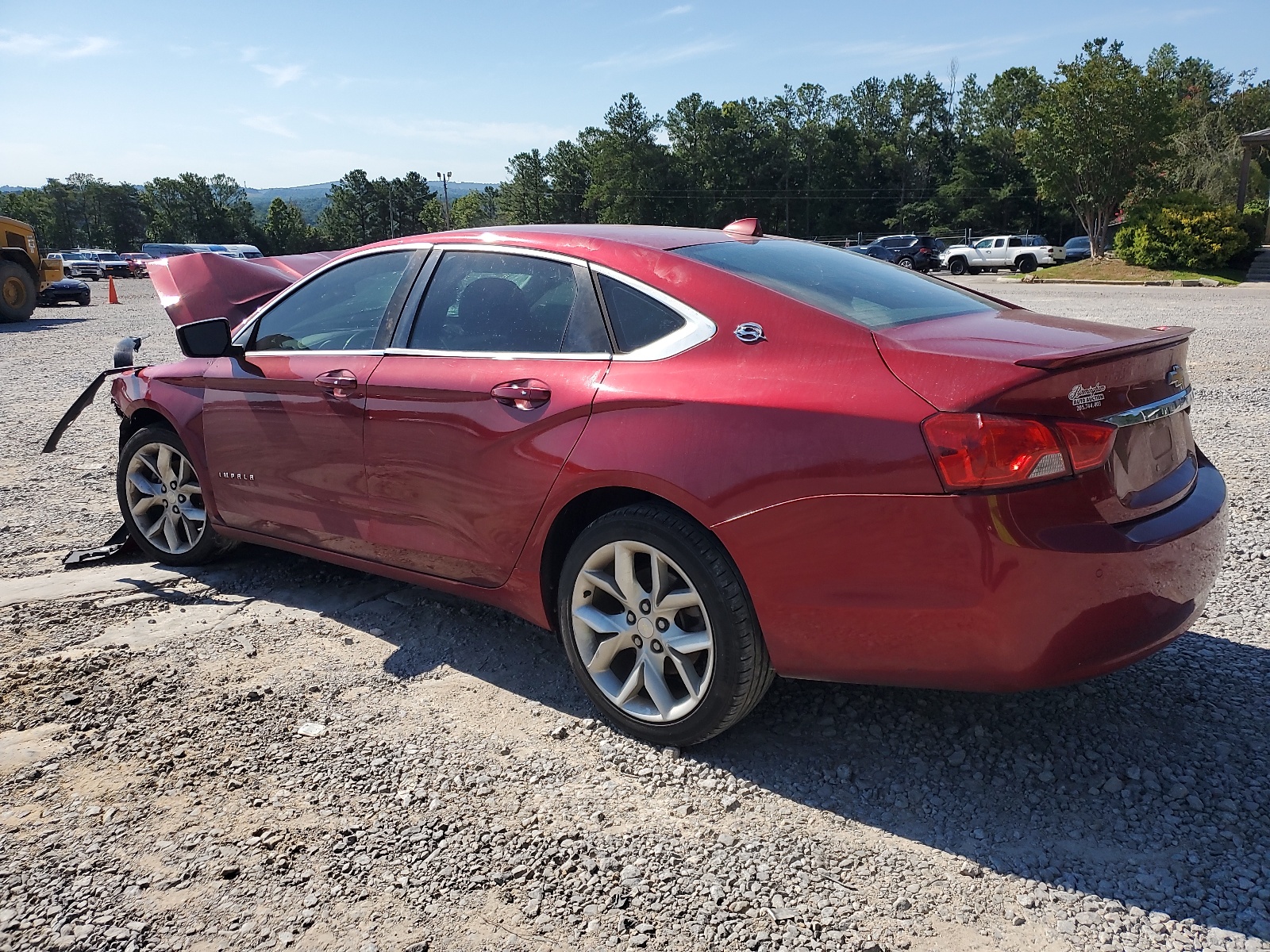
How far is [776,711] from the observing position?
10.6 feet

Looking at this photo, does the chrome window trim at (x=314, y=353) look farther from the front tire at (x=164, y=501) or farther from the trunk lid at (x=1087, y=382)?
the trunk lid at (x=1087, y=382)

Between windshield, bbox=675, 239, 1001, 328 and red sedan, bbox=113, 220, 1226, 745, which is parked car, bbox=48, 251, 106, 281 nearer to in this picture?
red sedan, bbox=113, 220, 1226, 745

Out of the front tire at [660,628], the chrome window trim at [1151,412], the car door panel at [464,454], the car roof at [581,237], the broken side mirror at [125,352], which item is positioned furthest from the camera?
the broken side mirror at [125,352]

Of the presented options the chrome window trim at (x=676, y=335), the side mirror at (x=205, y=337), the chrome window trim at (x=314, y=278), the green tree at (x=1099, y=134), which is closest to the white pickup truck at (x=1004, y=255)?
the green tree at (x=1099, y=134)

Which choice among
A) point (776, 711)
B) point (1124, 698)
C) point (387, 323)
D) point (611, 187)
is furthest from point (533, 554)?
point (611, 187)

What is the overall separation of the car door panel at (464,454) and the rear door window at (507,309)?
7 cm

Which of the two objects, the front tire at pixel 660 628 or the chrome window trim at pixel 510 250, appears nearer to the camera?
the front tire at pixel 660 628

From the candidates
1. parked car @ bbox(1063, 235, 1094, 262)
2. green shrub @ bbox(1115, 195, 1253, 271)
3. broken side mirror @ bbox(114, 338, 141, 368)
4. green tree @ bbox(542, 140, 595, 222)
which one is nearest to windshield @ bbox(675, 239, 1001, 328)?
broken side mirror @ bbox(114, 338, 141, 368)

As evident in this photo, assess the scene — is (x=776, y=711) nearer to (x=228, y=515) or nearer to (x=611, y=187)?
(x=228, y=515)

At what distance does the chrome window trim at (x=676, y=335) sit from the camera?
9.45 ft

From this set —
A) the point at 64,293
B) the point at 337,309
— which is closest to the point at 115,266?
the point at 64,293

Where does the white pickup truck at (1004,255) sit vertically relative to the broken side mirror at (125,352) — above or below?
below

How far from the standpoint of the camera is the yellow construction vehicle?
2119cm

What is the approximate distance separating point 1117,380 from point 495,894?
211cm
